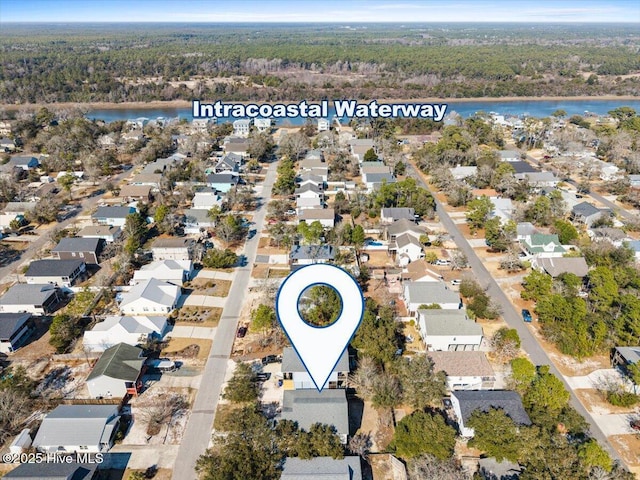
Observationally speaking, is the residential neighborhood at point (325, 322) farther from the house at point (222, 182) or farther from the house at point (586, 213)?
the house at point (586, 213)

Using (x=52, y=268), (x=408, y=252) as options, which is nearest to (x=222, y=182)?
(x=52, y=268)

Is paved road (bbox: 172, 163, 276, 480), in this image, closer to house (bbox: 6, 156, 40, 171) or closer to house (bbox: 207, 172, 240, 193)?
house (bbox: 207, 172, 240, 193)

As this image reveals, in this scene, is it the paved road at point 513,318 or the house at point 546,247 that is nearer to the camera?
the paved road at point 513,318

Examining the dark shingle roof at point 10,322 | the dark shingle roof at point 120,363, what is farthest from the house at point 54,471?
the dark shingle roof at point 10,322

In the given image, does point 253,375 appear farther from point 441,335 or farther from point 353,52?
point 353,52

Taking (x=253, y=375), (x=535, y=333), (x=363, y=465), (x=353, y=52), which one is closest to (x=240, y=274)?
(x=253, y=375)

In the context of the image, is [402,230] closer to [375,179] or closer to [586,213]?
[375,179]
